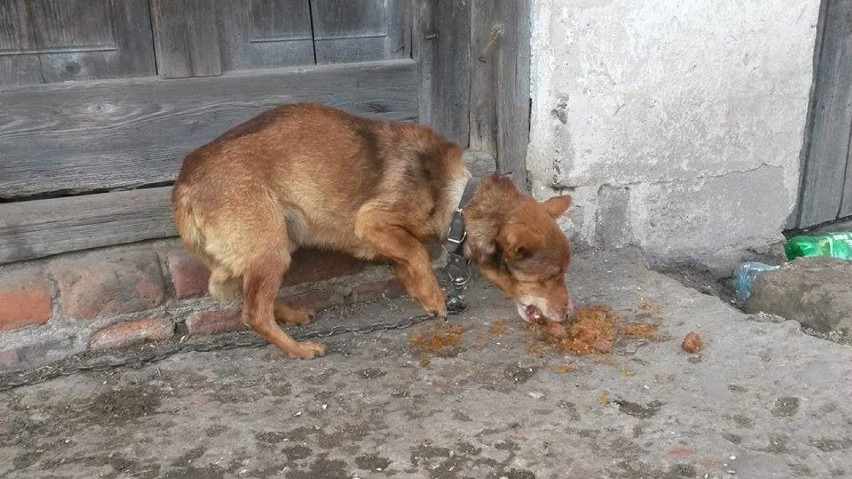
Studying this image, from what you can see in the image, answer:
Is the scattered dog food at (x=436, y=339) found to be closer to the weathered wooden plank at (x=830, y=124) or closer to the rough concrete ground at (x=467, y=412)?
the rough concrete ground at (x=467, y=412)

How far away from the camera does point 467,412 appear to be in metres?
3.27

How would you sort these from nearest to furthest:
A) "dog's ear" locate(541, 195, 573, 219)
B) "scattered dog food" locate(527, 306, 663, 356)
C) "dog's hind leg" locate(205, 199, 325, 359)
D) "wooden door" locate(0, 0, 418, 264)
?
"dog's hind leg" locate(205, 199, 325, 359), "wooden door" locate(0, 0, 418, 264), "scattered dog food" locate(527, 306, 663, 356), "dog's ear" locate(541, 195, 573, 219)

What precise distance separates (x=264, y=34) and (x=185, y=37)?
460 mm

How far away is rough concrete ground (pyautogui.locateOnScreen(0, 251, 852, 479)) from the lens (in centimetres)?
289

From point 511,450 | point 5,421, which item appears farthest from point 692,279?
point 5,421

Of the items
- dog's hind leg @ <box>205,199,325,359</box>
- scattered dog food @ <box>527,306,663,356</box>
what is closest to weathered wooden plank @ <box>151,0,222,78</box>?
dog's hind leg @ <box>205,199,325,359</box>

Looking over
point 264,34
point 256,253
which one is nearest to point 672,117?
point 264,34

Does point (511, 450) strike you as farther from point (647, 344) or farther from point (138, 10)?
point (138, 10)

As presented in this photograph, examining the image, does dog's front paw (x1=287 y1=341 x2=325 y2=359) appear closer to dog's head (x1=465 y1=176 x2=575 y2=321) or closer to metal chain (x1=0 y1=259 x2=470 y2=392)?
metal chain (x1=0 y1=259 x2=470 y2=392)

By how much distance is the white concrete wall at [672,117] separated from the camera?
4633 millimetres

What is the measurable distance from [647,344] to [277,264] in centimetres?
197

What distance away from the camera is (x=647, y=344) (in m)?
3.91

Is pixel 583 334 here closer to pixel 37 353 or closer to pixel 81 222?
pixel 81 222

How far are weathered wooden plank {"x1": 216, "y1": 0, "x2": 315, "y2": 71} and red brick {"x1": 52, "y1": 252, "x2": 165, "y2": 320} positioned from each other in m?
1.20
